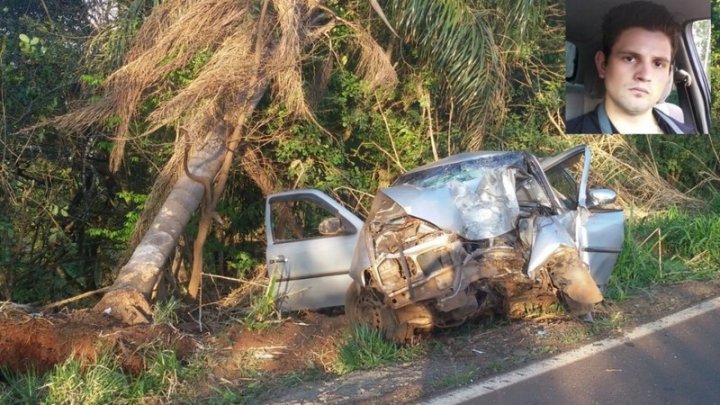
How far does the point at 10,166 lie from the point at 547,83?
841cm

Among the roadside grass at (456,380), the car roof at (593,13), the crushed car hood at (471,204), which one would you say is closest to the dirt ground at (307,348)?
the roadside grass at (456,380)

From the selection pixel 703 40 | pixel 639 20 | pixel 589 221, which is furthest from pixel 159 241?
pixel 703 40

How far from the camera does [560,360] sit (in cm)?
647

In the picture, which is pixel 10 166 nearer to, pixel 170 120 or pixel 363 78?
pixel 170 120

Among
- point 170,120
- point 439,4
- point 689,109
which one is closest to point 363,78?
point 439,4

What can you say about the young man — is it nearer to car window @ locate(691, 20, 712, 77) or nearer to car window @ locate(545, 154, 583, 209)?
car window @ locate(691, 20, 712, 77)

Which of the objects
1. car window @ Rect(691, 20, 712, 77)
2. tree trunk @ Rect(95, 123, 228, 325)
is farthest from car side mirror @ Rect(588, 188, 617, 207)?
car window @ Rect(691, 20, 712, 77)

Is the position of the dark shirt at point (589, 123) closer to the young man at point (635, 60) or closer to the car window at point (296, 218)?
the young man at point (635, 60)

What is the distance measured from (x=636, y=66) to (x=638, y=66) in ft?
0.10

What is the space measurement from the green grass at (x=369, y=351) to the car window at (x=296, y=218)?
5.99 feet

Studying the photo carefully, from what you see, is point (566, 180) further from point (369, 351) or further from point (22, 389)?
point (22, 389)

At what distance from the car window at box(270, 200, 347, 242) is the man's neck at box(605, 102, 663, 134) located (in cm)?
674

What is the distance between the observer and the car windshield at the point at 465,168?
7.26 meters

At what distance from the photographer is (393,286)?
6723mm
